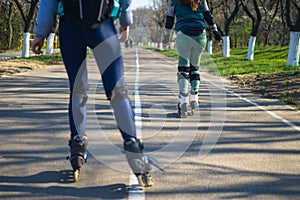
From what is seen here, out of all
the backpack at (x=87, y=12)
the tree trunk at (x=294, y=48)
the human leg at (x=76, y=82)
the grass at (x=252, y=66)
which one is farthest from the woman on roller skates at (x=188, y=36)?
the tree trunk at (x=294, y=48)

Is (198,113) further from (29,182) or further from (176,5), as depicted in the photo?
(29,182)

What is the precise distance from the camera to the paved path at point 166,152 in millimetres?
3693

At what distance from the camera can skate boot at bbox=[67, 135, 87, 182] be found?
3.86 m

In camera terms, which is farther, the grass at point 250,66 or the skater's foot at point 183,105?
the grass at point 250,66

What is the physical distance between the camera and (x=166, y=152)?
4918 mm

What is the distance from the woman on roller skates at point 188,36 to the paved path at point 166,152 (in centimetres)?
44

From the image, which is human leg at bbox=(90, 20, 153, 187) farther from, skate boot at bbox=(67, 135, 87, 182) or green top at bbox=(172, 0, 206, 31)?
green top at bbox=(172, 0, 206, 31)

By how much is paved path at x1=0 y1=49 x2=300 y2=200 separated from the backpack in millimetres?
849

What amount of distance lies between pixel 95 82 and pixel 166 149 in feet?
26.8

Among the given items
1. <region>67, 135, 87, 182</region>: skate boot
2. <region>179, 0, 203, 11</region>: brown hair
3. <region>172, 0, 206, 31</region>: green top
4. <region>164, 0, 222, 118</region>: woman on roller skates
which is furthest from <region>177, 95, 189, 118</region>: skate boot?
<region>67, 135, 87, 182</region>: skate boot

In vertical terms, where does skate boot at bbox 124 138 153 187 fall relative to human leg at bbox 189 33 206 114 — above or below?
below

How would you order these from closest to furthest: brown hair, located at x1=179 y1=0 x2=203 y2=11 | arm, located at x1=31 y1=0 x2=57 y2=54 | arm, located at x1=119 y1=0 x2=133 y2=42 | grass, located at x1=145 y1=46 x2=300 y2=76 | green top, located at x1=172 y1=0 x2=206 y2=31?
arm, located at x1=31 y1=0 x2=57 y2=54 < arm, located at x1=119 y1=0 x2=133 y2=42 < brown hair, located at x1=179 y1=0 x2=203 y2=11 < green top, located at x1=172 y1=0 x2=206 y2=31 < grass, located at x1=145 y1=46 x2=300 y2=76

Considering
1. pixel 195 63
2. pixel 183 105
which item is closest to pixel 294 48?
pixel 195 63

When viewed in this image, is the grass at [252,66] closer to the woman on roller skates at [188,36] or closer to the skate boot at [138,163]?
the woman on roller skates at [188,36]
